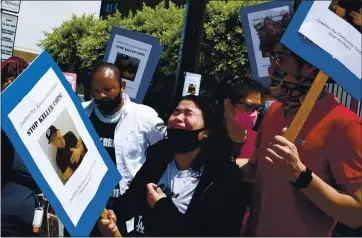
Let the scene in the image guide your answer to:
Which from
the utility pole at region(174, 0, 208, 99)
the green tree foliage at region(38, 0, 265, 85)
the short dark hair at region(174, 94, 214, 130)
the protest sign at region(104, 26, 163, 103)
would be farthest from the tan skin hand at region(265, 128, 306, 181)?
the green tree foliage at region(38, 0, 265, 85)

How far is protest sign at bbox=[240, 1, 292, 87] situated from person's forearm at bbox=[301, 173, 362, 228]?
65.9 inches

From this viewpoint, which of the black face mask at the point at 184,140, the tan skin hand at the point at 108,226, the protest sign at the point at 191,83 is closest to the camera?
the tan skin hand at the point at 108,226

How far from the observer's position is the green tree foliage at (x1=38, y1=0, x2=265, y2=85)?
14.5m

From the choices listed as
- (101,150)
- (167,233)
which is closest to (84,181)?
(101,150)

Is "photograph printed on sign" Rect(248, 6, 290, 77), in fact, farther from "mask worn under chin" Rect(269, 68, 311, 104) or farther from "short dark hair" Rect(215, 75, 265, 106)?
"mask worn under chin" Rect(269, 68, 311, 104)

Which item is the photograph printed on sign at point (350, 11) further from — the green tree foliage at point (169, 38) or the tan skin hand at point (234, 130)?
the green tree foliage at point (169, 38)

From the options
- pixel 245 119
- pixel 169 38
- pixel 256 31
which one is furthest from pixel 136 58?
pixel 169 38

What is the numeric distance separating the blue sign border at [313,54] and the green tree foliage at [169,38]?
1147 cm

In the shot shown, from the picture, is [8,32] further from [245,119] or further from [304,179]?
[304,179]

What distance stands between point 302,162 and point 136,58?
9.70 ft

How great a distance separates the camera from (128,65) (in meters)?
4.76

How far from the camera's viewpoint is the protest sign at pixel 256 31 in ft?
11.7

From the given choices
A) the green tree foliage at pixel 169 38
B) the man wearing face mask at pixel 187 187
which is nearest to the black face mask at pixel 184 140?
the man wearing face mask at pixel 187 187

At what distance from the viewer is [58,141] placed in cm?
191
